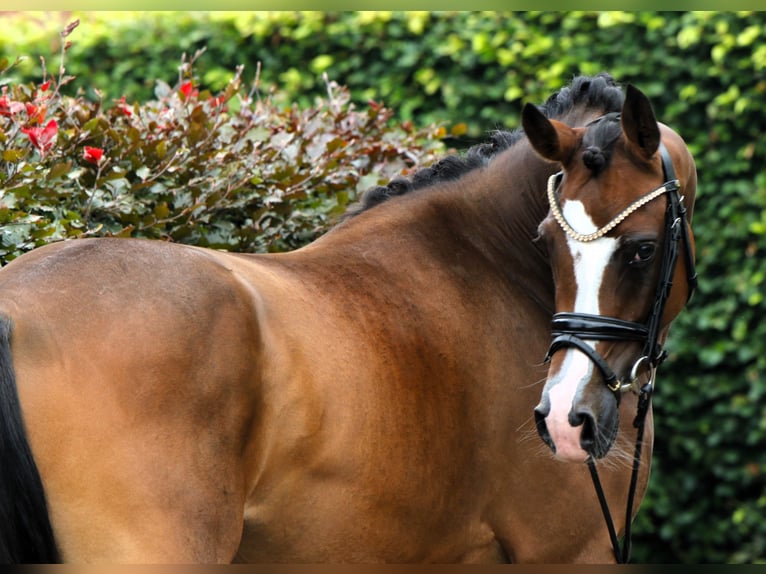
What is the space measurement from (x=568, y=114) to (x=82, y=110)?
1.77 m

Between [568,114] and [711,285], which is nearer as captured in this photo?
[568,114]

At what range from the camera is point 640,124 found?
2943mm

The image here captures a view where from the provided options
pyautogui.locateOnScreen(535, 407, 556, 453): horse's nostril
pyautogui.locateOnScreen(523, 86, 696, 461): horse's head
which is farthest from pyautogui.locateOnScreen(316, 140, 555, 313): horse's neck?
pyautogui.locateOnScreen(535, 407, 556, 453): horse's nostril

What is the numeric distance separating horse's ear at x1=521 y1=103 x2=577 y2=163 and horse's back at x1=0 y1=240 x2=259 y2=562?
1056 millimetres

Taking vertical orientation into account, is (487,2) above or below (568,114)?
above

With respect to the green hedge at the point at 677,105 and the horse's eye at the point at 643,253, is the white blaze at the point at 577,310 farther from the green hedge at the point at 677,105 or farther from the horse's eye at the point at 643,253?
the green hedge at the point at 677,105

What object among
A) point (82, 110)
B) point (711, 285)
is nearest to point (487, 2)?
point (82, 110)

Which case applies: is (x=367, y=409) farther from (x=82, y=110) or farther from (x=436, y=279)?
(x=82, y=110)

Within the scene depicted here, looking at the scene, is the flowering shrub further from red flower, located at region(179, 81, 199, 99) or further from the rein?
the rein

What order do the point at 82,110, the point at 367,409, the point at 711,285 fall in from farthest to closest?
the point at 711,285 < the point at 82,110 < the point at 367,409

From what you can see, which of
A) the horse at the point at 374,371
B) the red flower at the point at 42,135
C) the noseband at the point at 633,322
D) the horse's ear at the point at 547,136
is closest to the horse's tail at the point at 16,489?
the horse at the point at 374,371

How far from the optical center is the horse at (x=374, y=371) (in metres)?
2.38

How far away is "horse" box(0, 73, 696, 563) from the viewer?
238 cm

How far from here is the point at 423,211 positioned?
3.48m
